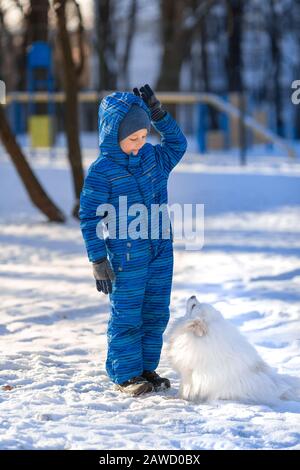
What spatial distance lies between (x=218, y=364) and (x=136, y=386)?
54cm

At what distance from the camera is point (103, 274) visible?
16.1 ft

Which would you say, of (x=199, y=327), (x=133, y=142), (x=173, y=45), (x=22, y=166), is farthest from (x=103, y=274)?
(x=173, y=45)

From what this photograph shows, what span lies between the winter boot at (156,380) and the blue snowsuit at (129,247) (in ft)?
0.29

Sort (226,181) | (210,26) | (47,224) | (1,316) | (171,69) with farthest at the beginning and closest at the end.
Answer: (210,26), (171,69), (226,181), (47,224), (1,316)

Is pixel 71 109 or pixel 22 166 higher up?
pixel 71 109

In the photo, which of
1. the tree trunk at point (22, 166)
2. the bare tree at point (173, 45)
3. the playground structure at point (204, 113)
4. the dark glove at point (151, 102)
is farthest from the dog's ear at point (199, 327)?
the bare tree at point (173, 45)

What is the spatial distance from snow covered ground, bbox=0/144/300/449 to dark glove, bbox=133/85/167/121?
1.48 meters

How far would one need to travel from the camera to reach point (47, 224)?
41.9 feet

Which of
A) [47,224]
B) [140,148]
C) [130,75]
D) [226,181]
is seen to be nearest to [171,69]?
[226,181]

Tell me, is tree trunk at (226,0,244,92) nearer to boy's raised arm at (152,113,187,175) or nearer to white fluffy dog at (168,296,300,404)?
boy's raised arm at (152,113,187,175)

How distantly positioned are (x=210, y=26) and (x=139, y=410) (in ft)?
127

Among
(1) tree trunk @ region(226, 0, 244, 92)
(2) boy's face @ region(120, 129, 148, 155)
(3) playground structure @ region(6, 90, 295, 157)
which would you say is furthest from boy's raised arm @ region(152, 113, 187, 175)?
(1) tree trunk @ region(226, 0, 244, 92)

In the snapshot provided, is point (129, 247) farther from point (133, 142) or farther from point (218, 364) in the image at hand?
point (218, 364)

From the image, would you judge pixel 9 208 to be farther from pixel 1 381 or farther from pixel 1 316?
pixel 1 381
